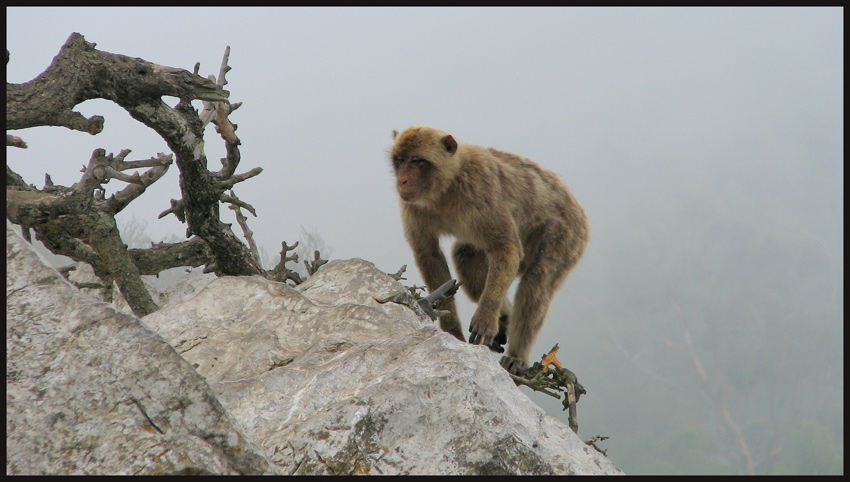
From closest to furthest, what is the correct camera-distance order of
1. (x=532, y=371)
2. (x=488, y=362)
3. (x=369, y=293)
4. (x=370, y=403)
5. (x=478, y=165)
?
(x=370, y=403), (x=488, y=362), (x=369, y=293), (x=532, y=371), (x=478, y=165)

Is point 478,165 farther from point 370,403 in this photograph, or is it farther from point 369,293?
point 370,403

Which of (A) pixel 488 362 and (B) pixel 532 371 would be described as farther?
(B) pixel 532 371

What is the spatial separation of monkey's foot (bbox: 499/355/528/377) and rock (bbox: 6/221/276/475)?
131 inches

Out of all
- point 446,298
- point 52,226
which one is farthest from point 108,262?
point 446,298

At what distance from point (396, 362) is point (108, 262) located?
288 cm

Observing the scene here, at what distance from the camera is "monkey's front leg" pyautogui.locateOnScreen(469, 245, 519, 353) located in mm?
5223

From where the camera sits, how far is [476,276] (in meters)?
5.97

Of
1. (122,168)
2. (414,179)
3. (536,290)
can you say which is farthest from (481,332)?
(122,168)

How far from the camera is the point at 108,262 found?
4.79 meters

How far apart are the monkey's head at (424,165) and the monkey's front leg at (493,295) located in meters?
0.74

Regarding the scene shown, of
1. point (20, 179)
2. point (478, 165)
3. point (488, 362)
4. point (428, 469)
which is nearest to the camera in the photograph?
point (428, 469)

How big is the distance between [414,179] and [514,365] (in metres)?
1.71

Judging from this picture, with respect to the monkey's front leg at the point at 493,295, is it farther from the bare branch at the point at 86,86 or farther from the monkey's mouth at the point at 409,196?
the bare branch at the point at 86,86

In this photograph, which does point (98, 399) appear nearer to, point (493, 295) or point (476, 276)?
point (493, 295)
